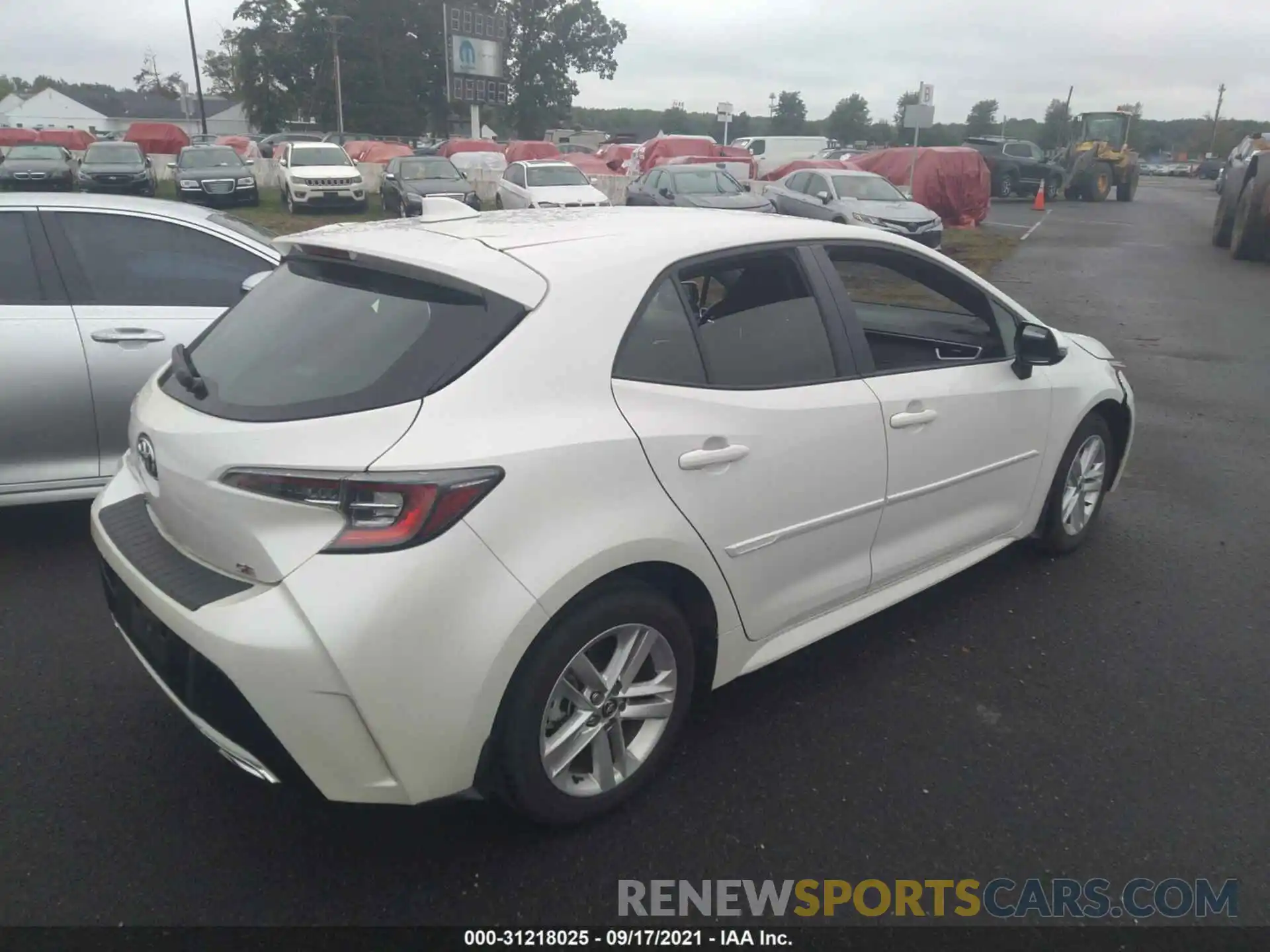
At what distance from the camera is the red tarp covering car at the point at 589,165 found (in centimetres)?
2919

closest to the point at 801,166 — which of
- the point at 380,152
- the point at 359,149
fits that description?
the point at 380,152

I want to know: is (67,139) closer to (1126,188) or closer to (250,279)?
(1126,188)

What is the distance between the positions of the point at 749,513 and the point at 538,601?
2.61 feet

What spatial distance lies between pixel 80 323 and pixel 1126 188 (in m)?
36.2

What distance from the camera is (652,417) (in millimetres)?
2633

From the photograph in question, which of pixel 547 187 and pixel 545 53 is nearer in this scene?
pixel 547 187

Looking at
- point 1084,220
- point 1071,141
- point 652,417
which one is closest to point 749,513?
point 652,417

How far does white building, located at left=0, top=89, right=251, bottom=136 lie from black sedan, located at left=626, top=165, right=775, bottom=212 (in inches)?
3219

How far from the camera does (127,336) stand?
14.5 ft

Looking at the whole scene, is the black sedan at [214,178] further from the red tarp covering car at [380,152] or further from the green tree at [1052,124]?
the green tree at [1052,124]

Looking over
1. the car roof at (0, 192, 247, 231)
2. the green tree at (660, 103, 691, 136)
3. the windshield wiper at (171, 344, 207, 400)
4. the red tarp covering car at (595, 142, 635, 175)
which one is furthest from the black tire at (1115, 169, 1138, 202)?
the green tree at (660, 103, 691, 136)

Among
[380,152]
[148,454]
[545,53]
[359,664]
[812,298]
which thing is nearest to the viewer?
[359,664]

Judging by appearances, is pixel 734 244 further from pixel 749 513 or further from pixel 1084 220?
pixel 1084 220

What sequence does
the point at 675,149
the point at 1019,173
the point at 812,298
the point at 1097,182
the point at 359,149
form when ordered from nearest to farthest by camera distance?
the point at 812,298
the point at 675,149
the point at 1097,182
the point at 1019,173
the point at 359,149
